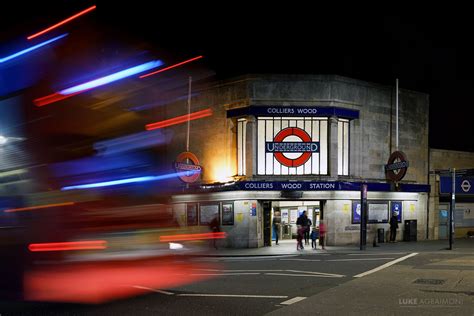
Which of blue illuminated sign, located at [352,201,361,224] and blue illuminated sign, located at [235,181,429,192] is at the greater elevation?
blue illuminated sign, located at [235,181,429,192]

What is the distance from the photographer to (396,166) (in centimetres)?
3120

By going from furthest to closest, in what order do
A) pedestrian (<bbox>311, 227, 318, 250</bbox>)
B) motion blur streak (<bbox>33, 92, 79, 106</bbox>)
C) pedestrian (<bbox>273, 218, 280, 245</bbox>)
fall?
pedestrian (<bbox>273, 218, 280, 245</bbox>) → pedestrian (<bbox>311, 227, 318, 250</bbox>) → motion blur streak (<bbox>33, 92, 79, 106</bbox>)

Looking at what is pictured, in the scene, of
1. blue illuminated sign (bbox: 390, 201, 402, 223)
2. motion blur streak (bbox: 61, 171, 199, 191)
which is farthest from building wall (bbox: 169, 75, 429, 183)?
motion blur streak (bbox: 61, 171, 199, 191)

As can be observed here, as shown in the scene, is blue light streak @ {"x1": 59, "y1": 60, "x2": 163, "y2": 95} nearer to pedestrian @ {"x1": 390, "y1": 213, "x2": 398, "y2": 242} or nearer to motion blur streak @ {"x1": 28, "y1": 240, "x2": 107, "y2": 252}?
motion blur streak @ {"x1": 28, "y1": 240, "x2": 107, "y2": 252}

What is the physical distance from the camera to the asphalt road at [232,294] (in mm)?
10023

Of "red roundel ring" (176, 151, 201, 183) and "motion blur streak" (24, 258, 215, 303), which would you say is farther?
"red roundel ring" (176, 151, 201, 183)

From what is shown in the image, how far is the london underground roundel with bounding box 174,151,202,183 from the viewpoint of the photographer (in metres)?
29.8

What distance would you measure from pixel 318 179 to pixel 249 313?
2068 centimetres

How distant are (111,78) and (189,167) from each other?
19.2 m

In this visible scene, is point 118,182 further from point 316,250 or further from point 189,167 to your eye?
point 189,167

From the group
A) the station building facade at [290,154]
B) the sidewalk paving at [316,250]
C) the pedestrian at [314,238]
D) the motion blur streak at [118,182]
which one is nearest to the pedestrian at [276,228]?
the station building facade at [290,154]

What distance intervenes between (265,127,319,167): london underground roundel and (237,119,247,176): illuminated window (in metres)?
1.36

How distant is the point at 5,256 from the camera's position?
29.9ft

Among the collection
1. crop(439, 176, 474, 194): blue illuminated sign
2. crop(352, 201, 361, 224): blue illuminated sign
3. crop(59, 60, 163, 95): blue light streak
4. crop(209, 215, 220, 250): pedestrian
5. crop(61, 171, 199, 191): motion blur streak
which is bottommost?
crop(209, 215, 220, 250): pedestrian
